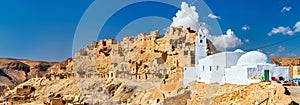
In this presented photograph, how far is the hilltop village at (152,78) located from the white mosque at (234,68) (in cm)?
5

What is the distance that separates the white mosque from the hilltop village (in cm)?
5

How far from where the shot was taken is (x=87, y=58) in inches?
2598

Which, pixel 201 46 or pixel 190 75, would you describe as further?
pixel 190 75

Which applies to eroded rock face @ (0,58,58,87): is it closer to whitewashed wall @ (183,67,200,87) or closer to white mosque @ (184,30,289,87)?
whitewashed wall @ (183,67,200,87)

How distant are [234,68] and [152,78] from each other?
84.5 feet

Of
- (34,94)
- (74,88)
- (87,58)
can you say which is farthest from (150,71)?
(87,58)

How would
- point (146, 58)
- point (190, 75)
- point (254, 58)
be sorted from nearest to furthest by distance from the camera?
1. point (254, 58)
2. point (190, 75)
3. point (146, 58)

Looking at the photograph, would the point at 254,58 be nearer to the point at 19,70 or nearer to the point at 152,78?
the point at 152,78

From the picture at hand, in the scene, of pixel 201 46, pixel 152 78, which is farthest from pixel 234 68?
pixel 152 78

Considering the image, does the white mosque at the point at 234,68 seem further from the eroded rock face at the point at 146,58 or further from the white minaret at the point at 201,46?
the eroded rock face at the point at 146,58

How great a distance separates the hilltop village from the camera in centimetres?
1633

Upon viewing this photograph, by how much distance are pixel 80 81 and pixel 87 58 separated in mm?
10395

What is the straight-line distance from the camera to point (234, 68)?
1772 centimetres

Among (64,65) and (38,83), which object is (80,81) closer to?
(38,83)
